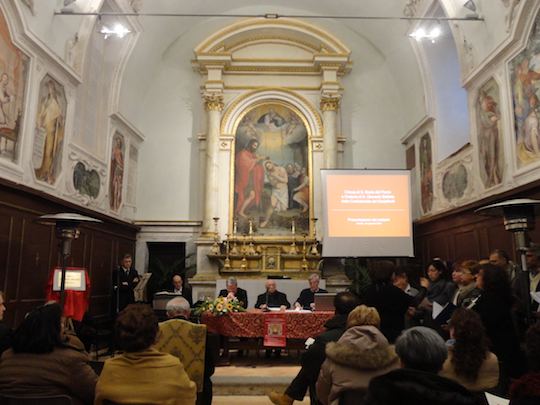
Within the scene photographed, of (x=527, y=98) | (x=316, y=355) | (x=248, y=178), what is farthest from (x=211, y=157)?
(x=316, y=355)

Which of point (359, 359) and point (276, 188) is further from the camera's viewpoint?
point (276, 188)

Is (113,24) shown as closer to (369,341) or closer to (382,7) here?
(382,7)

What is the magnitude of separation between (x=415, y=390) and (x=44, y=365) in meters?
2.00

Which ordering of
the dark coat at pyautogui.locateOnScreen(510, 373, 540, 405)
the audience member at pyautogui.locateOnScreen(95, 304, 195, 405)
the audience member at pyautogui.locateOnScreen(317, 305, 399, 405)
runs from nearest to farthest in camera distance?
the dark coat at pyautogui.locateOnScreen(510, 373, 540, 405), the audience member at pyautogui.locateOnScreen(95, 304, 195, 405), the audience member at pyautogui.locateOnScreen(317, 305, 399, 405)

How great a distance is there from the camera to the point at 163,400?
2301mm

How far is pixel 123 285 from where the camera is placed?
9164mm

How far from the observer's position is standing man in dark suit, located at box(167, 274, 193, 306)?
374 inches

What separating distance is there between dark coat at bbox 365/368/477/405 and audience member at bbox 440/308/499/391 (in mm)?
1084

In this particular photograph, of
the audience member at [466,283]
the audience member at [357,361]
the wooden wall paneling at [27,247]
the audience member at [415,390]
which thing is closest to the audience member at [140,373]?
the audience member at [357,361]

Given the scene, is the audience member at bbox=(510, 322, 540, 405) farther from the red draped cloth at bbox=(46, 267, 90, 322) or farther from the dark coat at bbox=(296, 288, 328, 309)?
the dark coat at bbox=(296, 288, 328, 309)

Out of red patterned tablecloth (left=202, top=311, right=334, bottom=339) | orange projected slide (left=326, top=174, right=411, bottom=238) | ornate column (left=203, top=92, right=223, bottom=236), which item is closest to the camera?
red patterned tablecloth (left=202, top=311, right=334, bottom=339)

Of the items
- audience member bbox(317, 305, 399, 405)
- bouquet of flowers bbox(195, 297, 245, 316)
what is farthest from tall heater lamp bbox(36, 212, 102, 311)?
audience member bbox(317, 305, 399, 405)

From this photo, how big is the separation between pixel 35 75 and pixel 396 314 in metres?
6.63

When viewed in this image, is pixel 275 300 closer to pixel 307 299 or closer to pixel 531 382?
pixel 307 299
